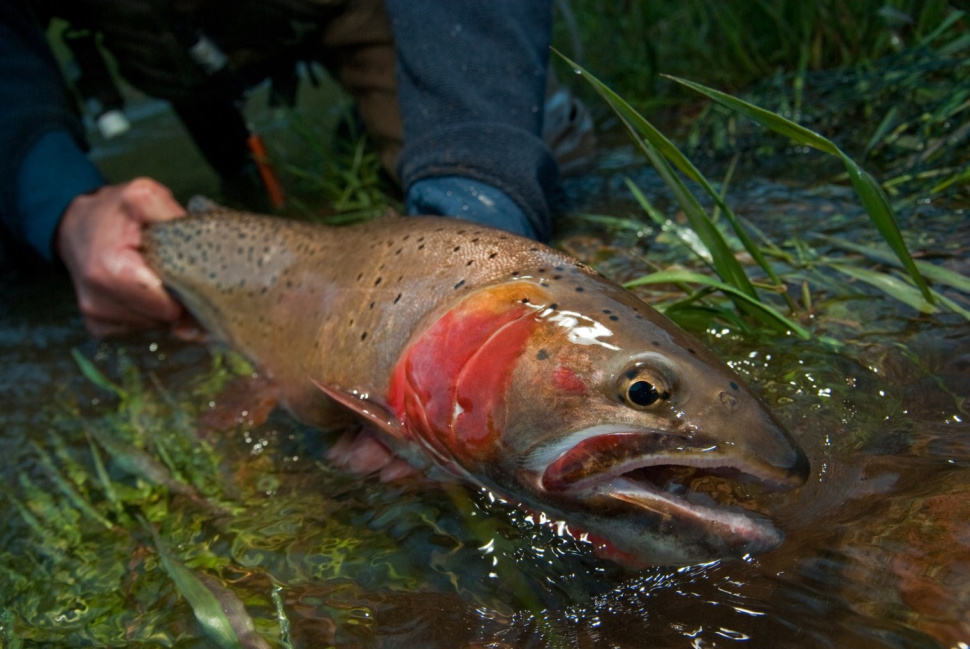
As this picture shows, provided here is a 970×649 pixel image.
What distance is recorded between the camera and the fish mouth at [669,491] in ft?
4.47

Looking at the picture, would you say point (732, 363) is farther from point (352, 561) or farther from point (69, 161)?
point (69, 161)

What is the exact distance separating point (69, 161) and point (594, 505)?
133 inches

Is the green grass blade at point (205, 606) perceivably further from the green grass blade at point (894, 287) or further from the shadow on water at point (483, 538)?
the green grass blade at point (894, 287)

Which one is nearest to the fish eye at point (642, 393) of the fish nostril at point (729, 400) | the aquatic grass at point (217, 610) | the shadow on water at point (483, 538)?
the fish nostril at point (729, 400)

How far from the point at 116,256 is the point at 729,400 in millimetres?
2756

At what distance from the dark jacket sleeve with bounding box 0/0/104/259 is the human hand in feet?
0.54

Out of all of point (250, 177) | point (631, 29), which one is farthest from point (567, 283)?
point (631, 29)

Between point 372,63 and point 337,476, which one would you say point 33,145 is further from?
point 337,476

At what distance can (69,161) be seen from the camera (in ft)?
11.9

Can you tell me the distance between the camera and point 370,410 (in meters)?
2.01

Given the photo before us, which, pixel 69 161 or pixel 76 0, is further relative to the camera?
pixel 76 0

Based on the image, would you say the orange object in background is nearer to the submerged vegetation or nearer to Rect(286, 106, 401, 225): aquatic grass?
Rect(286, 106, 401, 225): aquatic grass

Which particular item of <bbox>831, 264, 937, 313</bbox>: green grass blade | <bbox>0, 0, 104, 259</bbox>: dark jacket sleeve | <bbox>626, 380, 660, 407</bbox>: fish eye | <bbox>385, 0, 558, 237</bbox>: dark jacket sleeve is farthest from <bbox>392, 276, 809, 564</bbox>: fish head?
<bbox>0, 0, 104, 259</bbox>: dark jacket sleeve

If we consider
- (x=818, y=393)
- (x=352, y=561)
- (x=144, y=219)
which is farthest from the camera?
Answer: (x=144, y=219)
